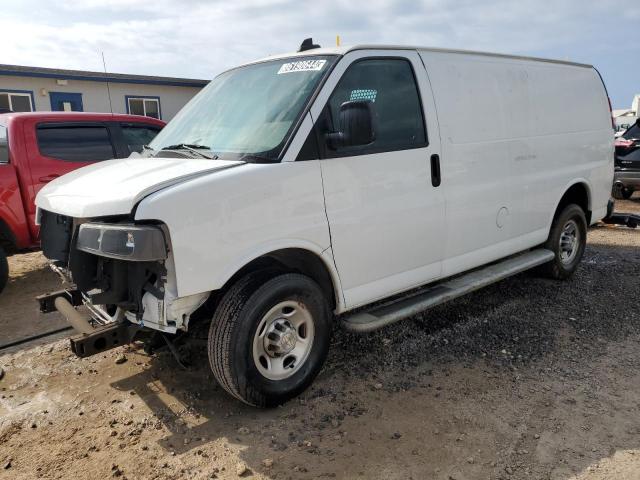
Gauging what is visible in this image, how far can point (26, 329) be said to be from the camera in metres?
4.98

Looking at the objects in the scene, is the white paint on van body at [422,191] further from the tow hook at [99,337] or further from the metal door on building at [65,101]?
the metal door on building at [65,101]

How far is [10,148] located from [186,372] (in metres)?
4.02

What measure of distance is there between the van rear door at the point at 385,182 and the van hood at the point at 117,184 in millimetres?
782

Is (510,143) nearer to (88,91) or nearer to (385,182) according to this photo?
(385,182)

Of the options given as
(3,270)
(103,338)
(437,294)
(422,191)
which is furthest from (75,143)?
(437,294)

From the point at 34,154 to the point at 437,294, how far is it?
5067 mm

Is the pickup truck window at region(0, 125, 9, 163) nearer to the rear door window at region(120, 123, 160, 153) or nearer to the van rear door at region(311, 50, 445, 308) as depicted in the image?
the rear door window at region(120, 123, 160, 153)

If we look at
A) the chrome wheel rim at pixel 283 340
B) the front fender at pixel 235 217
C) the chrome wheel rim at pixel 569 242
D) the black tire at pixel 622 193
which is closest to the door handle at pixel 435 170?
the front fender at pixel 235 217

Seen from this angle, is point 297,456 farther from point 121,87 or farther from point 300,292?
point 121,87

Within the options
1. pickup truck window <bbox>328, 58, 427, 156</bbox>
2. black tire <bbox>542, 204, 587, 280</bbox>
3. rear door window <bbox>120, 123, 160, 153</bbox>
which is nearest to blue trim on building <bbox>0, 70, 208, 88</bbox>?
rear door window <bbox>120, 123, 160, 153</bbox>

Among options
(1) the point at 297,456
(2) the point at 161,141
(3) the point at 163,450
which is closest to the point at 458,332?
(1) the point at 297,456

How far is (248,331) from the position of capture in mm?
3148

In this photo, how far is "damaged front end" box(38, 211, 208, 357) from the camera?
2.82 meters

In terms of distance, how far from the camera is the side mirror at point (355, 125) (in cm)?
327
